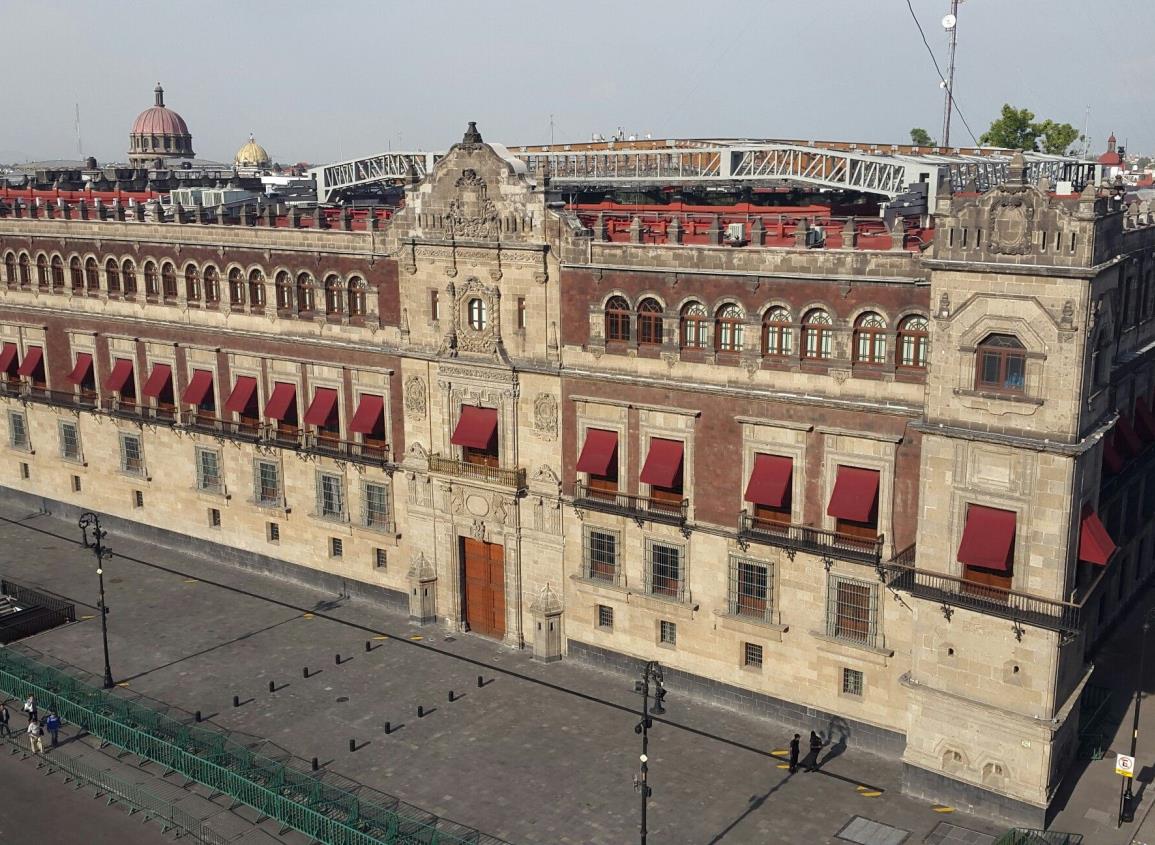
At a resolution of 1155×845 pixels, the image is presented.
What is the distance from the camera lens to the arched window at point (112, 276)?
61.3 metres

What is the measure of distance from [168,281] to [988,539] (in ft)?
140

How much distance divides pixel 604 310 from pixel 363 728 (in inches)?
717

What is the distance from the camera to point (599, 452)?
148ft

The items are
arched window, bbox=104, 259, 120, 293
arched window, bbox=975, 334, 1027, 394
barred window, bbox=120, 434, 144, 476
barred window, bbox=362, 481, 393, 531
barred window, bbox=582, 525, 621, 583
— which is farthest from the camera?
barred window, bbox=120, 434, 144, 476

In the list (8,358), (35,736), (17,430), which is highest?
(8,358)

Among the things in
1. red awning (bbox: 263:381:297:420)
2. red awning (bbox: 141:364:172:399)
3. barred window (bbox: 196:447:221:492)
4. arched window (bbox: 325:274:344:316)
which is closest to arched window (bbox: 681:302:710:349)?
arched window (bbox: 325:274:344:316)

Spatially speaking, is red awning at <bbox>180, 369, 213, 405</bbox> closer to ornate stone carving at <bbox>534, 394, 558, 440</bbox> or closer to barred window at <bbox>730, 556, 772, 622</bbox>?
ornate stone carving at <bbox>534, 394, 558, 440</bbox>

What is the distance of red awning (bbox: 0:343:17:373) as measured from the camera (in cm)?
6681

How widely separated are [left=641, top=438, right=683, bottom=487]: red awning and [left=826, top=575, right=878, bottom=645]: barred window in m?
7.01

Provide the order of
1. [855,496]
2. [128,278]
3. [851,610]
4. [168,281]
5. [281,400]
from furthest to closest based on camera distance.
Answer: [128,278] < [168,281] < [281,400] < [851,610] < [855,496]

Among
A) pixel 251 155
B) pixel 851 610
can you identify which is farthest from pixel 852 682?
pixel 251 155

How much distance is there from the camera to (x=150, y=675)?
4756 cm

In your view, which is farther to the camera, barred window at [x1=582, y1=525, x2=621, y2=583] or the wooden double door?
the wooden double door

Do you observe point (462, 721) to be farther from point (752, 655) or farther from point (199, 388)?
point (199, 388)
